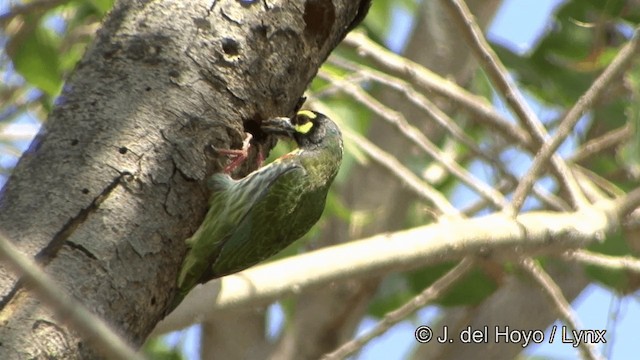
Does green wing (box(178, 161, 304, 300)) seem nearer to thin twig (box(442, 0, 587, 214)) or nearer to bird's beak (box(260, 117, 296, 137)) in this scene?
bird's beak (box(260, 117, 296, 137))

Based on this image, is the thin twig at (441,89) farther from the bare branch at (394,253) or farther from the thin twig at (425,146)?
the bare branch at (394,253)

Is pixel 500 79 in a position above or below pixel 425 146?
above

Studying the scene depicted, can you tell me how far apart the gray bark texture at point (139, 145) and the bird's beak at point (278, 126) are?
41 mm

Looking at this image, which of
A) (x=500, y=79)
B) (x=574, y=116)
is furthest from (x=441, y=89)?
(x=574, y=116)

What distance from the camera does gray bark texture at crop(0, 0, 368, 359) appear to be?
244 centimetres

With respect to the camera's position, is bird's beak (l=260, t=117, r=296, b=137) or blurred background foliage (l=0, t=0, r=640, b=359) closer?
bird's beak (l=260, t=117, r=296, b=137)

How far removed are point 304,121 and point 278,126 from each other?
0.52 meters

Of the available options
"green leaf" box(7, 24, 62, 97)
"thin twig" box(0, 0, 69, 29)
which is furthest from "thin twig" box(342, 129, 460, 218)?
"thin twig" box(0, 0, 69, 29)

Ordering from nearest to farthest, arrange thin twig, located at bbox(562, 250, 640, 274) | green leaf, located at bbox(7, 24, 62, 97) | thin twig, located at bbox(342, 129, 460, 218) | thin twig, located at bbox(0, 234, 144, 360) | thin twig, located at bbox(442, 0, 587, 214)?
thin twig, located at bbox(0, 234, 144, 360)
thin twig, located at bbox(442, 0, 587, 214)
thin twig, located at bbox(562, 250, 640, 274)
thin twig, located at bbox(342, 129, 460, 218)
green leaf, located at bbox(7, 24, 62, 97)

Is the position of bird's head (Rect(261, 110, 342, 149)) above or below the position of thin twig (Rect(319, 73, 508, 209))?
above

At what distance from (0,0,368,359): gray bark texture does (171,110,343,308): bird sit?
0.10 m

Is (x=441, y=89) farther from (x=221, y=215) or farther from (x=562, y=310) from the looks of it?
(x=221, y=215)

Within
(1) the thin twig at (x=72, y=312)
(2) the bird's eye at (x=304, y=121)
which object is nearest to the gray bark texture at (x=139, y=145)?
(2) the bird's eye at (x=304, y=121)

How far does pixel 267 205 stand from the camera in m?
3.58
